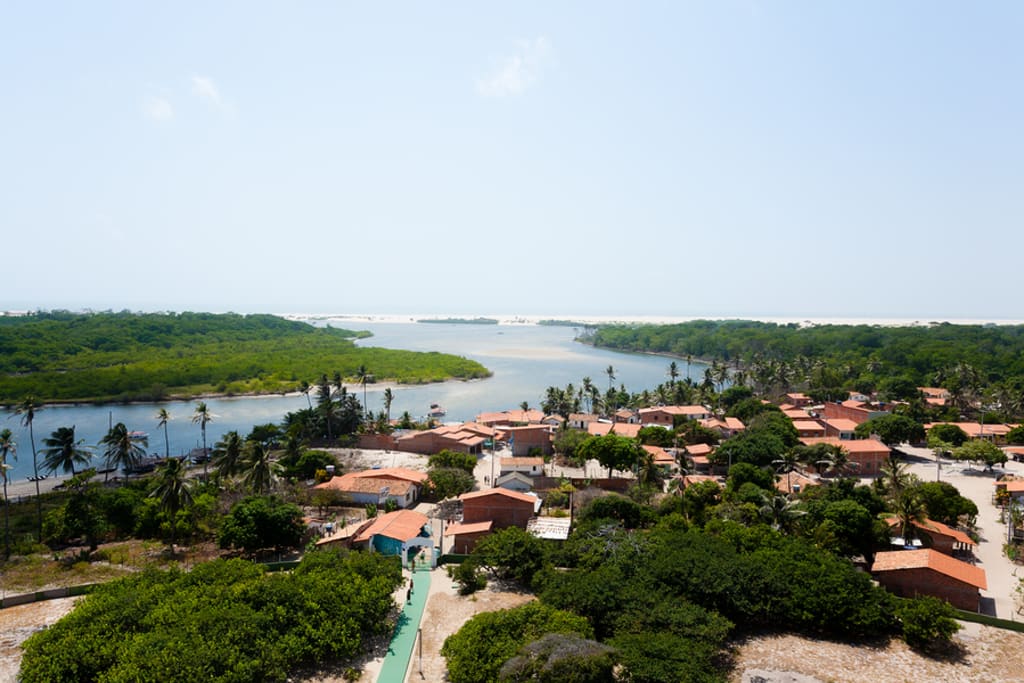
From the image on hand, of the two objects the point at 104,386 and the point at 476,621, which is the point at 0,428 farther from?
the point at 476,621

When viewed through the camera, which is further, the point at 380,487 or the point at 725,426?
the point at 725,426

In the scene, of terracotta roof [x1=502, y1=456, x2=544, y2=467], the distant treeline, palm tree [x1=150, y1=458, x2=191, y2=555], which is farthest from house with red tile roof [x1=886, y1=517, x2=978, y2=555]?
the distant treeline

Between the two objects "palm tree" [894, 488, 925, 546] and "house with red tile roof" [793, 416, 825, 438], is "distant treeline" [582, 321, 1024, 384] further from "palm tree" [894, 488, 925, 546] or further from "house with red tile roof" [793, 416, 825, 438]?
"palm tree" [894, 488, 925, 546]

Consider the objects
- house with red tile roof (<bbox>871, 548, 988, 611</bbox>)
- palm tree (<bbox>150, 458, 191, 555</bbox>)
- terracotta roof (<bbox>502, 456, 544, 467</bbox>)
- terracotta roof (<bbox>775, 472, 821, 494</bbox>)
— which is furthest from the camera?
terracotta roof (<bbox>502, 456, 544, 467</bbox>)

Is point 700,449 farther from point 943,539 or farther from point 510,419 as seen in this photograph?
point 510,419

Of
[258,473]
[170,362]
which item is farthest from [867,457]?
[170,362]

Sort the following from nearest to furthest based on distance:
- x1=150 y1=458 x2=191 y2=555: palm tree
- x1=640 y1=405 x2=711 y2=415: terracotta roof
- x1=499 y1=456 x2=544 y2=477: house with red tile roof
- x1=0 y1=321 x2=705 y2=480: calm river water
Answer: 1. x1=150 y1=458 x2=191 y2=555: palm tree
2. x1=499 y1=456 x2=544 y2=477: house with red tile roof
3. x1=640 y1=405 x2=711 y2=415: terracotta roof
4. x1=0 y1=321 x2=705 y2=480: calm river water
